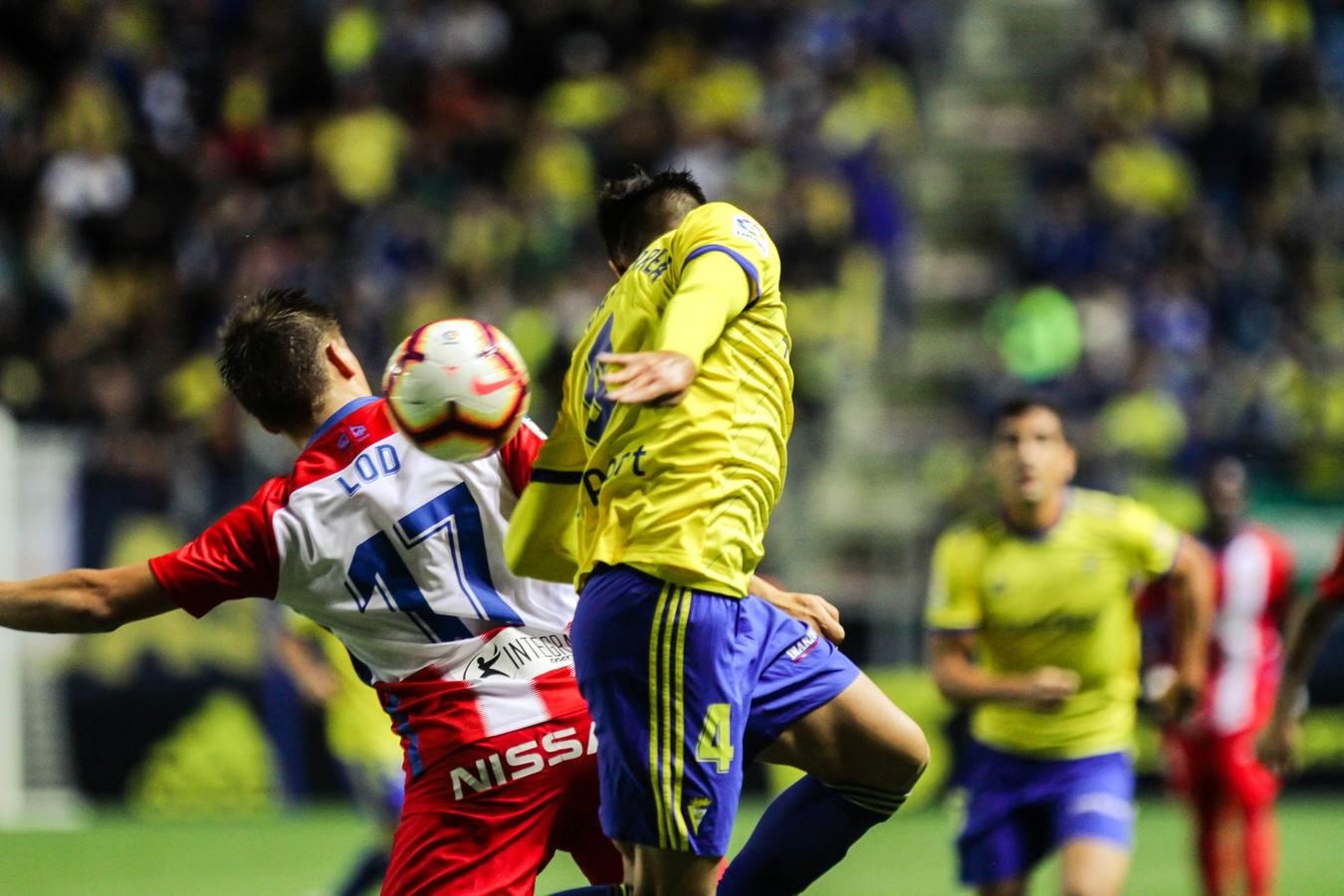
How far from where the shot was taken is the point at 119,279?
1612 centimetres

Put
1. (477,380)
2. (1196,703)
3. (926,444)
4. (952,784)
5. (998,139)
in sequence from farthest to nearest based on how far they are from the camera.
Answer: (998,139) → (926,444) → (952,784) → (1196,703) → (477,380)

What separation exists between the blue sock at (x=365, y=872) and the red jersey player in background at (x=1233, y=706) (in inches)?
135

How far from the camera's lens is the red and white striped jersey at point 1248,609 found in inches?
358

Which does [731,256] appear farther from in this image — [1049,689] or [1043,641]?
[1043,641]

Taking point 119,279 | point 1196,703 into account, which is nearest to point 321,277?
point 119,279

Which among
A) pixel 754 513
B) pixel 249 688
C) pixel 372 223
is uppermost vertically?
pixel 372 223

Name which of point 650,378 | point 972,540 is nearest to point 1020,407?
point 972,540

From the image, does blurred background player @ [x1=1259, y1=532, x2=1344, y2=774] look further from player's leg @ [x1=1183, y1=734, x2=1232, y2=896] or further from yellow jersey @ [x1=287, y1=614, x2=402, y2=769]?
yellow jersey @ [x1=287, y1=614, x2=402, y2=769]

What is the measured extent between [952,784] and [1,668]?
6.46 meters

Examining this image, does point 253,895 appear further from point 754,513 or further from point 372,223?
point 372,223

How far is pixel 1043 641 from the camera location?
7.16m

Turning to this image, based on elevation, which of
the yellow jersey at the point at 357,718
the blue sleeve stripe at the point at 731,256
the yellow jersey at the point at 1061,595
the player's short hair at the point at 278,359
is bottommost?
the yellow jersey at the point at 357,718

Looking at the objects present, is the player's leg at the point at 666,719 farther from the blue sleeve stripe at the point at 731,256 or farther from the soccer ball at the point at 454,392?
the blue sleeve stripe at the point at 731,256

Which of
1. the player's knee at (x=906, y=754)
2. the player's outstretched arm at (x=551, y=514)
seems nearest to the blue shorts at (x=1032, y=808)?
the player's knee at (x=906, y=754)
